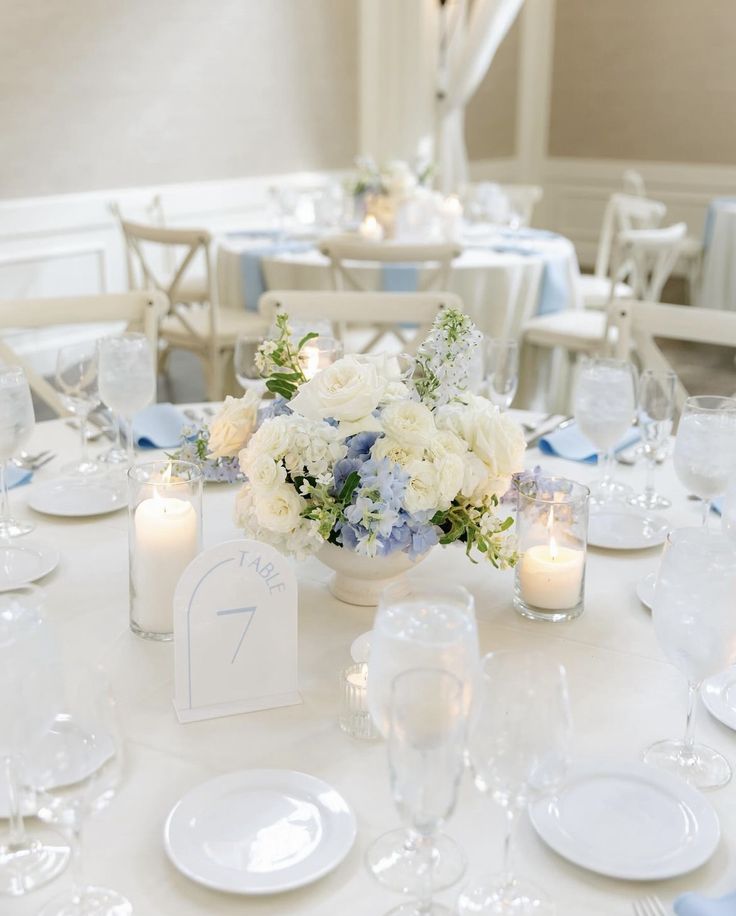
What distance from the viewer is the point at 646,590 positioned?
1310 mm

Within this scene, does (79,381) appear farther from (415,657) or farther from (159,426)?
(415,657)

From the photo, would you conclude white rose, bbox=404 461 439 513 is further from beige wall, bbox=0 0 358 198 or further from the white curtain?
the white curtain

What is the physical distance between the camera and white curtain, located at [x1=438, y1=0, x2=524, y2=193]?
21.3 ft

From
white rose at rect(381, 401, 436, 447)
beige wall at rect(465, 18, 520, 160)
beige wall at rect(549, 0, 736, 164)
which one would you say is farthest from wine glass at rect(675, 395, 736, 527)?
beige wall at rect(549, 0, 736, 164)

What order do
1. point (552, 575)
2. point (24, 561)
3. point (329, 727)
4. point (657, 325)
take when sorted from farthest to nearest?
point (657, 325)
point (24, 561)
point (552, 575)
point (329, 727)

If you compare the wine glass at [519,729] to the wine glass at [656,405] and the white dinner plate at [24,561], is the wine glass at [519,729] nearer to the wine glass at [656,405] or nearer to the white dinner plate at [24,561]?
the white dinner plate at [24,561]

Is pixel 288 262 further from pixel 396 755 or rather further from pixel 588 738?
Result: pixel 396 755

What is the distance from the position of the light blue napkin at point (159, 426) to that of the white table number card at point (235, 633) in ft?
2.61

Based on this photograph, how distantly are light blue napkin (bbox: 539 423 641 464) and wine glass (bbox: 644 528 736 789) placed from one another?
33.0 inches

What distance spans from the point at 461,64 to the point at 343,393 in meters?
6.12

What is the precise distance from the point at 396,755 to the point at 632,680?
1.70ft

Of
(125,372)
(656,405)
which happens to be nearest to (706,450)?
(656,405)

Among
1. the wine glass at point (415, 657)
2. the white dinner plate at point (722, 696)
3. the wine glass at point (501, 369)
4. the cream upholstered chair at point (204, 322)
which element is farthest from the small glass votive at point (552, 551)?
the cream upholstered chair at point (204, 322)

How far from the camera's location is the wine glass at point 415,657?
2.42ft
